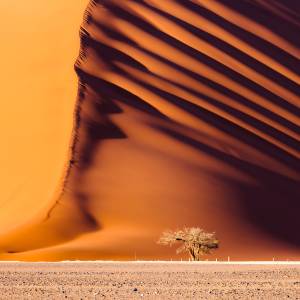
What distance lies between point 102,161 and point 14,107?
9.98 m

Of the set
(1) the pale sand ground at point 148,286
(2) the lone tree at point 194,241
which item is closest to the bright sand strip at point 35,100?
(2) the lone tree at point 194,241

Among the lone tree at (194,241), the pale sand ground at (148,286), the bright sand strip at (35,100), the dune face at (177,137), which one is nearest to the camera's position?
the pale sand ground at (148,286)

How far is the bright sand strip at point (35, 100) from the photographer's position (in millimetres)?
63300

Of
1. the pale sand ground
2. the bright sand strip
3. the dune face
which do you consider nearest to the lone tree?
the dune face

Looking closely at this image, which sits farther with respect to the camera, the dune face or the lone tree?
the dune face

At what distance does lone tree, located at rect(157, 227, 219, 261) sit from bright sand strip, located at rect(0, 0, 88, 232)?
359 inches

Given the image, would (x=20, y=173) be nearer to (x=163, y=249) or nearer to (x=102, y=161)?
(x=102, y=161)

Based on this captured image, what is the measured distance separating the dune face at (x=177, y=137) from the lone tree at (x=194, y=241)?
196 cm

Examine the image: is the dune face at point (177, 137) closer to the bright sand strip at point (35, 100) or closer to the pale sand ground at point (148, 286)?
the bright sand strip at point (35, 100)

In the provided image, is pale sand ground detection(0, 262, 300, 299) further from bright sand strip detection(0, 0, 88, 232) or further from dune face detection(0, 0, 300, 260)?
bright sand strip detection(0, 0, 88, 232)

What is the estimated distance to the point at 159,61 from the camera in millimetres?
73375

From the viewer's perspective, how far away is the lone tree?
55.1m

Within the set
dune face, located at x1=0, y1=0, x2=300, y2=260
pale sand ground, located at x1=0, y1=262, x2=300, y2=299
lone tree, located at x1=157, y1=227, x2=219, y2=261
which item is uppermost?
dune face, located at x1=0, y1=0, x2=300, y2=260

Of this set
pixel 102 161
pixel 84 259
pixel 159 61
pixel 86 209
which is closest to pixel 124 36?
pixel 159 61
